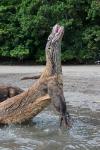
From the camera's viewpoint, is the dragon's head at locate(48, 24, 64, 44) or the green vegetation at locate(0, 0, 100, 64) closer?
the dragon's head at locate(48, 24, 64, 44)

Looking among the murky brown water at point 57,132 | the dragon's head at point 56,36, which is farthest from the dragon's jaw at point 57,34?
the murky brown water at point 57,132

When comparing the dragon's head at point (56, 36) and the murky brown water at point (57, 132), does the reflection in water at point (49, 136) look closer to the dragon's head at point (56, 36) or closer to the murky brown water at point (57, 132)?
the murky brown water at point (57, 132)

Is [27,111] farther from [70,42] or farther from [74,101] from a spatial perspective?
[70,42]

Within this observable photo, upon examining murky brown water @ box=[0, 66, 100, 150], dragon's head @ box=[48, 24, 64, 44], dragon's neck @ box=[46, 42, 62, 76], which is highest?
dragon's head @ box=[48, 24, 64, 44]

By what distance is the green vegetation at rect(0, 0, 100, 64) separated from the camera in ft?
92.6

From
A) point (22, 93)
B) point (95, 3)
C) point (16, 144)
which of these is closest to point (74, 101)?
point (22, 93)

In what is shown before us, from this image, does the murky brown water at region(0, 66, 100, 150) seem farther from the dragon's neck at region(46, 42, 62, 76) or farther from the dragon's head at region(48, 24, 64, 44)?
the dragon's head at region(48, 24, 64, 44)

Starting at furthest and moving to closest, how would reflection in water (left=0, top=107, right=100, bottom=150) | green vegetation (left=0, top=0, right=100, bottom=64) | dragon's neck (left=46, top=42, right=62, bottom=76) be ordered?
green vegetation (left=0, top=0, right=100, bottom=64)
dragon's neck (left=46, top=42, right=62, bottom=76)
reflection in water (left=0, top=107, right=100, bottom=150)

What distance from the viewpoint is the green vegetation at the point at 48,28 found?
28219 millimetres

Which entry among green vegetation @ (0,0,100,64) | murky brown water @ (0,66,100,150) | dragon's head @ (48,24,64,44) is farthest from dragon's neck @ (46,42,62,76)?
green vegetation @ (0,0,100,64)

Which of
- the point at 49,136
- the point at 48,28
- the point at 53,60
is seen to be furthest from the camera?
the point at 48,28

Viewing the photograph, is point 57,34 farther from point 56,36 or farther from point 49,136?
point 49,136

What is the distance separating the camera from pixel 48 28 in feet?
93.6

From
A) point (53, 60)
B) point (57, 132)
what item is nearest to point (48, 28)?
point (53, 60)
